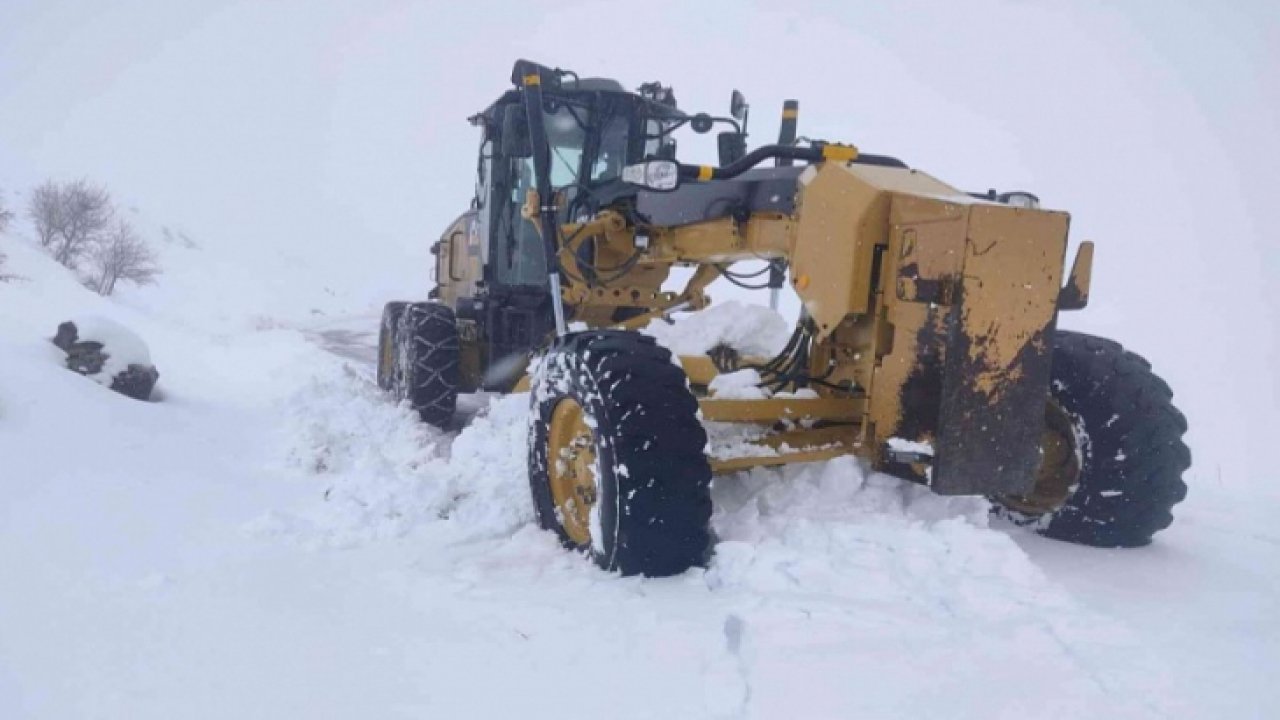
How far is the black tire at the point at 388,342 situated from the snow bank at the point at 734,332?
3743 millimetres

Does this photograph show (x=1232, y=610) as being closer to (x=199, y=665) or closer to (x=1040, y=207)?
(x=1040, y=207)

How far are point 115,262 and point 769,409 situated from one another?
2585 cm

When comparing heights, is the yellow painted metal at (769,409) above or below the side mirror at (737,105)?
below

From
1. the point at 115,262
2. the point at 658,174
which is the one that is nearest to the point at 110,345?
the point at 658,174

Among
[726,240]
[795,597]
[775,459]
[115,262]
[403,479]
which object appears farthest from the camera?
[115,262]

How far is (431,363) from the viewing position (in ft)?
22.5

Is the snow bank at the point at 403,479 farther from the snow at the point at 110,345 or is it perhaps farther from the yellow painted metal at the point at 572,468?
the snow at the point at 110,345

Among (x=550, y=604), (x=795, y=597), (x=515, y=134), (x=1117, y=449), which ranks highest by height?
(x=515, y=134)

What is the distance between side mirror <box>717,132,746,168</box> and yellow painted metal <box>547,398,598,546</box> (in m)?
2.75

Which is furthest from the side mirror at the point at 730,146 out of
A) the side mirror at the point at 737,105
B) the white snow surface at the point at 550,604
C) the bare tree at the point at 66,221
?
the bare tree at the point at 66,221

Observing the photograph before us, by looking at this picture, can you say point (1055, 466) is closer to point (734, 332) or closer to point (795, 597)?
point (795, 597)

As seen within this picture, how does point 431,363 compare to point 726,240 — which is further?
point 431,363

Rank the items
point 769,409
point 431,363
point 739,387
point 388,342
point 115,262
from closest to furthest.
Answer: point 769,409 → point 739,387 → point 431,363 → point 388,342 → point 115,262

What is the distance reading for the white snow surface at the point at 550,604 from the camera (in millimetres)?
2289
